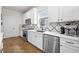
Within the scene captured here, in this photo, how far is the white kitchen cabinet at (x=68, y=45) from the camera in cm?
177

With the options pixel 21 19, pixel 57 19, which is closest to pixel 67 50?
pixel 57 19

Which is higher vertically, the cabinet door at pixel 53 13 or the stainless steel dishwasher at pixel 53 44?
the cabinet door at pixel 53 13

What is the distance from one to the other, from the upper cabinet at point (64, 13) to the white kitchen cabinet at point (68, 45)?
0.59 metres

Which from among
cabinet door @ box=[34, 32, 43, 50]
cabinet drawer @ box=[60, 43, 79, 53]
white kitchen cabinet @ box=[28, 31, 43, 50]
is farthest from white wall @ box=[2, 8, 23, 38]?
cabinet drawer @ box=[60, 43, 79, 53]

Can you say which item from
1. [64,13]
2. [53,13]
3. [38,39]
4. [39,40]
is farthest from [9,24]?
[64,13]

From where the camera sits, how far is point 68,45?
196cm

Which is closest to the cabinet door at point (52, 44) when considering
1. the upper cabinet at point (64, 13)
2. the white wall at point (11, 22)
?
the upper cabinet at point (64, 13)

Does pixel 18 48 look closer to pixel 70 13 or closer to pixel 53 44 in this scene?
pixel 53 44

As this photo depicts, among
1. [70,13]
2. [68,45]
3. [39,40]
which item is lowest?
[39,40]

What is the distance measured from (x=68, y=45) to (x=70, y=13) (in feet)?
2.84

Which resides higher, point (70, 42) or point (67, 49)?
point (70, 42)

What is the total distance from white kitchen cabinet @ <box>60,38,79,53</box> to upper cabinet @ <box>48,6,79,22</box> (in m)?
0.59

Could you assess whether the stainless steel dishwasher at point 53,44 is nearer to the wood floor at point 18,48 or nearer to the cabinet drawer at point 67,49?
the cabinet drawer at point 67,49

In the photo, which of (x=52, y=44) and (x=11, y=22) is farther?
(x=11, y=22)
